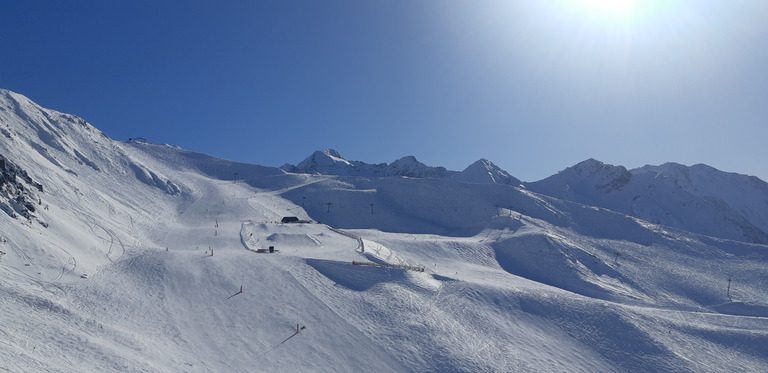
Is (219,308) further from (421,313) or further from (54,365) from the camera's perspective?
(421,313)

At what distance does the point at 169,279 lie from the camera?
36.2m

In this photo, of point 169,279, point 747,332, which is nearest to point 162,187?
point 169,279

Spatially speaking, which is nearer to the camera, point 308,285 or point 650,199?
point 308,285

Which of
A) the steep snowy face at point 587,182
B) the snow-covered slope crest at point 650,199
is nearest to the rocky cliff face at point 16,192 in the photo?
the snow-covered slope crest at point 650,199

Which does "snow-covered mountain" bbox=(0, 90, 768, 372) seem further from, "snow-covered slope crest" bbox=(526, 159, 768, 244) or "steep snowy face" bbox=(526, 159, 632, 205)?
"steep snowy face" bbox=(526, 159, 632, 205)

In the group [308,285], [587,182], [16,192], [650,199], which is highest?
[587,182]

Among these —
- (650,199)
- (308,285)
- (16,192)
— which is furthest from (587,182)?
(16,192)

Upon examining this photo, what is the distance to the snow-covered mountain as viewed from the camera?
90.7 feet

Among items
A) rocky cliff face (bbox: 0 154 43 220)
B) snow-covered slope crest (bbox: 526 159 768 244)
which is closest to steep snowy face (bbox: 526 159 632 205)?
snow-covered slope crest (bbox: 526 159 768 244)

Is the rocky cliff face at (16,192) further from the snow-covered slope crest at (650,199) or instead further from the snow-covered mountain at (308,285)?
the snow-covered slope crest at (650,199)

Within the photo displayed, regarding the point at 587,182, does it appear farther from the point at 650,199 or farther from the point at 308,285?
the point at 308,285

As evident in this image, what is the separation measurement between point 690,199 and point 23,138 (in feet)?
695

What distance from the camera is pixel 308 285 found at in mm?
38500

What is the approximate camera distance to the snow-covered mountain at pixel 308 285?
90.7ft
